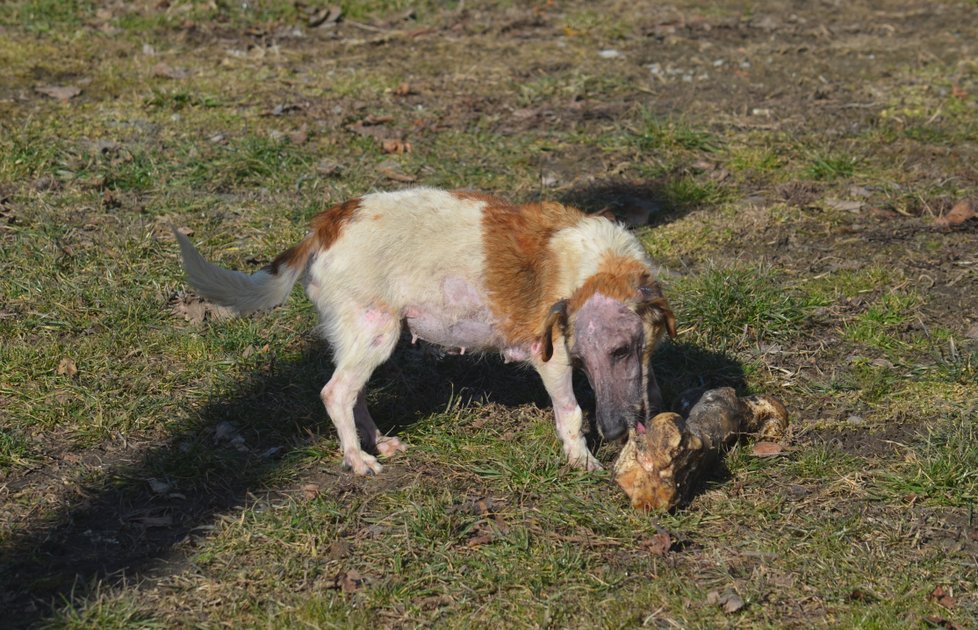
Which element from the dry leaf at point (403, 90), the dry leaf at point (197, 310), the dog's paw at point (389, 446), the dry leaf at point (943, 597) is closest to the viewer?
the dry leaf at point (943, 597)

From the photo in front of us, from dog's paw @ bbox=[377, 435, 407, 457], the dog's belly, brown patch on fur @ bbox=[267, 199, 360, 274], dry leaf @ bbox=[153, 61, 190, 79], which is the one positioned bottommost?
dog's paw @ bbox=[377, 435, 407, 457]

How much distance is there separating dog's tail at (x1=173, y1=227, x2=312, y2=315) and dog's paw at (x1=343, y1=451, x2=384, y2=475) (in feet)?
2.55

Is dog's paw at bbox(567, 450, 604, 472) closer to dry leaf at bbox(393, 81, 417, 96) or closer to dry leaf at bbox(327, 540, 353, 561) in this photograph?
dry leaf at bbox(327, 540, 353, 561)

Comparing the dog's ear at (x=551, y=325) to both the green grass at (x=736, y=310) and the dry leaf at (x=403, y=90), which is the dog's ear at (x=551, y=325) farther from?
the dry leaf at (x=403, y=90)

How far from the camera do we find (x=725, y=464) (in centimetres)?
497

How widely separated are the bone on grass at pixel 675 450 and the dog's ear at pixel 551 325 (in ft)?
1.62

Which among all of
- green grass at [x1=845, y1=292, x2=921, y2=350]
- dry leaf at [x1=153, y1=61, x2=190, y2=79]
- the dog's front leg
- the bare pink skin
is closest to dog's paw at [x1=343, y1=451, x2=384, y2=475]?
the dog's front leg

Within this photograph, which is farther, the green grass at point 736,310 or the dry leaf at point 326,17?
the dry leaf at point 326,17

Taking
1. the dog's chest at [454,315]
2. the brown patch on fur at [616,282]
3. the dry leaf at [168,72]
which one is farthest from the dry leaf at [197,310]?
the dry leaf at [168,72]

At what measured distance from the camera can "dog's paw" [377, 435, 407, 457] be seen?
5148 millimetres

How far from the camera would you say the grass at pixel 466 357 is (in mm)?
4227

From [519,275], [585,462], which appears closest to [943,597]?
[585,462]

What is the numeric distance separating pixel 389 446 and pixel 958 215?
4.08m

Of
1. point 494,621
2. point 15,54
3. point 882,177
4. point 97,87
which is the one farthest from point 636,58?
point 494,621
